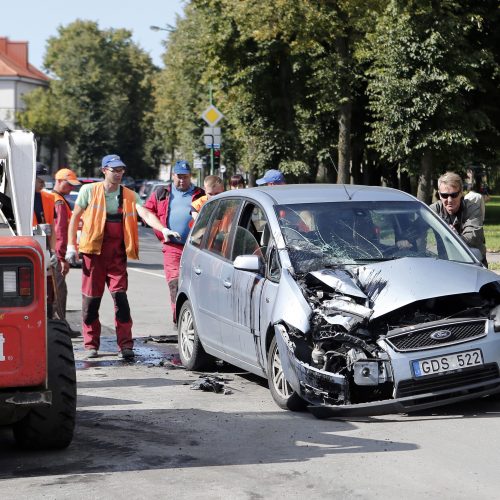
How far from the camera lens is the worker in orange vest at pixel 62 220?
Answer: 13758 mm

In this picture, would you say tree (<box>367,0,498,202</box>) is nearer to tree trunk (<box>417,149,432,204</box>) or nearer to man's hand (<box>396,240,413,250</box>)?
tree trunk (<box>417,149,432,204</box>)

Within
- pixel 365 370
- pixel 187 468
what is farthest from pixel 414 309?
pixel 187 468

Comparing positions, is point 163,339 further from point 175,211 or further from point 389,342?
point 389,342

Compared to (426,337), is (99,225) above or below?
above

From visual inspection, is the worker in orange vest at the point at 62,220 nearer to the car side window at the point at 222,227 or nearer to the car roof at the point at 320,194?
the car side window at the point at 222,227

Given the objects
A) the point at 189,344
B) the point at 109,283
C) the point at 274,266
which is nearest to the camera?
the point at 274,266

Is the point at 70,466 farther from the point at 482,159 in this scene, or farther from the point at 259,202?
the point at 482,159

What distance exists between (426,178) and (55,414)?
3353cm

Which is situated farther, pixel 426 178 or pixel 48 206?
pixel 426 178

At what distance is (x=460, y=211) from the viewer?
11.1 meters

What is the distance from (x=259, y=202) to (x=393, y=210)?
42.1 inches

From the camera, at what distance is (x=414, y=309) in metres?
8.38

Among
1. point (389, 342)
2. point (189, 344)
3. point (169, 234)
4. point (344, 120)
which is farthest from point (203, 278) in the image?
point (344, 120)

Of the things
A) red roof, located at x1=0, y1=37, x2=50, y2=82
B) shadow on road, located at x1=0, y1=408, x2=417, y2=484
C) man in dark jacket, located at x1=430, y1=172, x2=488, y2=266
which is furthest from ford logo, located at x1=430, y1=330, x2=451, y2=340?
red roof, located at x1=0, y1=37, x2=50, y2=82
